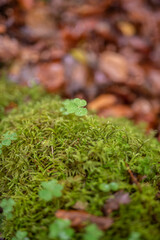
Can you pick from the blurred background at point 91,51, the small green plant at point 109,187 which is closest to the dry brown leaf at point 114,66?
the blurred background at point 91,51

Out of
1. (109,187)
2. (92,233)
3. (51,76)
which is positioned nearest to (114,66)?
(51,76)

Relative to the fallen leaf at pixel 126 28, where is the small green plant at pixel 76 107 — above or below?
below

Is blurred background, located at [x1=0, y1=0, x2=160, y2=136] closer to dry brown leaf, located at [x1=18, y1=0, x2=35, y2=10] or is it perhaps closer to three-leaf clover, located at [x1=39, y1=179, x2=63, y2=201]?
dry brown leaf, located at [x1=18, y1=0, x2=35, y2=10]

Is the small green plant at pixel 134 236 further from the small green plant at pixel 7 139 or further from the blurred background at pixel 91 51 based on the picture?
the blurred background at pixel 91 51

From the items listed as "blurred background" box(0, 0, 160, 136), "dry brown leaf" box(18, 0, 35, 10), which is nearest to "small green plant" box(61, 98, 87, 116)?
"blurred background" box(0, 0, 160, 136)

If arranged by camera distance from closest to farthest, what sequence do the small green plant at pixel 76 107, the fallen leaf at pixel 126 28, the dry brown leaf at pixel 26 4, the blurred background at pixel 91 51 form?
the small green plant at pixel 76 107, the blurred background at pixel 91 51, the dry brown leaf at pixel 26 4, the fallen leaf at pixel 126 28


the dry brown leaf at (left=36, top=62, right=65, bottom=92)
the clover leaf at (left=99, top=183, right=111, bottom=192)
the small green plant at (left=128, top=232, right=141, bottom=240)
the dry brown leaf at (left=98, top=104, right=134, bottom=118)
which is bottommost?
the small green plant at (left=128, top=232, right=141, bottom=240)

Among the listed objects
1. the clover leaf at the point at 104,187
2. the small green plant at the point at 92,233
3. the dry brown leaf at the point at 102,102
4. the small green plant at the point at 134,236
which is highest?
the dry brown leaf at the point at 102,102
